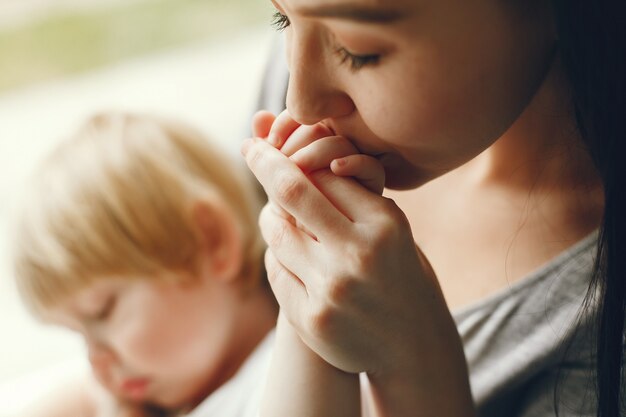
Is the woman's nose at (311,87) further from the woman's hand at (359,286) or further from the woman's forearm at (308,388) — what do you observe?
the woman's forearm at (308,388)

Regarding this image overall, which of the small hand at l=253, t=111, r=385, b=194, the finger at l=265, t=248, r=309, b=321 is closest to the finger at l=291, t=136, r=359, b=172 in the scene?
the small hand at l=253, t=111, r=385, b=194

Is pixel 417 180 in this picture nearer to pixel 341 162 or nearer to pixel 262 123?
pixel 341 162

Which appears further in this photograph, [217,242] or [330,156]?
[217,242]

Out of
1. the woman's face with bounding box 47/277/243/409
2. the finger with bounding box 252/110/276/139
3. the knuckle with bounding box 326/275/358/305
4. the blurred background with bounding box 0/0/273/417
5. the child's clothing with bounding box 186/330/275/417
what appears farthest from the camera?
the blurred background with bounding box 0/0/273/417

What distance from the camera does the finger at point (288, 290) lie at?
2.11 feet

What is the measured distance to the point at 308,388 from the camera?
26.5 inches

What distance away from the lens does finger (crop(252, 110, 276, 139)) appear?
0.72 meters

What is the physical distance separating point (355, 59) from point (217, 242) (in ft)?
2.18

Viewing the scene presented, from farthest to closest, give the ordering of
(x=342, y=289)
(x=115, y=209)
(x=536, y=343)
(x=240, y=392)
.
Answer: (x=115, y=209), (x=240, y=392), (x=536, y=343), (x=342, y=289)

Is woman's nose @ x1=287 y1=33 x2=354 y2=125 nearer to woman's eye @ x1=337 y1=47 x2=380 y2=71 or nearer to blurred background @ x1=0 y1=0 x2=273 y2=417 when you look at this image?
woman's eye @ x1=337 y1=47 x2=380 y2=71

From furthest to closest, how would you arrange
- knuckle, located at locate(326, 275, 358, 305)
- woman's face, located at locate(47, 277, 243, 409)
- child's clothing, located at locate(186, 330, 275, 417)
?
woman's face, located at locate(47, 277, 243, 409)
child's clothing, located at locate(186, 330, 275, 417)
knuckle, located at locate(326, 275, 358, 305)

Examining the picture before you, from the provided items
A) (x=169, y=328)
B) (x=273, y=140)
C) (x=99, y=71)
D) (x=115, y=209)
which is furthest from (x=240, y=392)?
(x=99, y=71)

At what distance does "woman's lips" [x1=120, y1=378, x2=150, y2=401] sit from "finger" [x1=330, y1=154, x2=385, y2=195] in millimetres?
577

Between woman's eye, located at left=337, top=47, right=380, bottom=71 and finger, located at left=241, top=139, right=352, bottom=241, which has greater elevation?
woman's eye, located at left=337, top=47, right=380, bottom=71
